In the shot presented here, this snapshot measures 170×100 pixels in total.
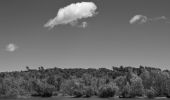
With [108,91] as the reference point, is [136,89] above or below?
above

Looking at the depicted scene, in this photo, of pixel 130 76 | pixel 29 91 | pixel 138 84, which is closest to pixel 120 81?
pixel 130 76

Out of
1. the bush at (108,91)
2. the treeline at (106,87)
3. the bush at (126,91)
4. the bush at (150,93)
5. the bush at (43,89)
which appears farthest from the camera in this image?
the bush at (43,89)

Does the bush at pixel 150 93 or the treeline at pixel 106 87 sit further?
the treeline at pixel 106 87

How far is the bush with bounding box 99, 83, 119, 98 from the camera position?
5469 inches

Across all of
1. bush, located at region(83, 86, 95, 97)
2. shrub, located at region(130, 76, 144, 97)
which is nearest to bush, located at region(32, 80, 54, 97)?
bush, located at region(83, 86, 95, 97)

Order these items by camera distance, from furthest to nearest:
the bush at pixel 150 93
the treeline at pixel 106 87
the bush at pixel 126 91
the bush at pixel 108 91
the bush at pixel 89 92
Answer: the bush at pixel 89 92
the bush at pixel 108 91
the bush at pixel 126 91
the treeline at pixel 106 87
the bush at pixel 150 93

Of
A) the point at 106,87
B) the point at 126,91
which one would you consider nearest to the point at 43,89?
the point at 106,87

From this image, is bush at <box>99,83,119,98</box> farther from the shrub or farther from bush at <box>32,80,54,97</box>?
bush at <box>32,80,54,97</box>

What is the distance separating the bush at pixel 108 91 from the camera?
5469 inches

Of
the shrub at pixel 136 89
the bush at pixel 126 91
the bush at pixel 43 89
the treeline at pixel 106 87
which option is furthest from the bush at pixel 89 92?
the shrub at pixel 136 89

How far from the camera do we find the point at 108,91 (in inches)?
5536

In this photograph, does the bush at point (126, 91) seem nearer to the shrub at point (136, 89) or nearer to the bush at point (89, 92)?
the shrub at point (136, 89)

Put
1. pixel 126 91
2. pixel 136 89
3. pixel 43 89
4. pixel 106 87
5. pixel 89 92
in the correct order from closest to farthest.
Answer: pixel 136 89 < pixel 126 91 < pixel 106 87 < pixel 89 92 < pixel 43 89

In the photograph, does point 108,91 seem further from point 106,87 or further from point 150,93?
point 150,93
